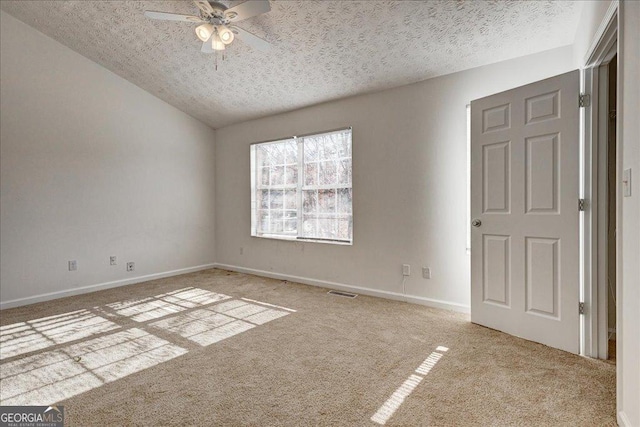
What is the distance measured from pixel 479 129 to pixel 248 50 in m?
2.48

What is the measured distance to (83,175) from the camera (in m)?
4.20

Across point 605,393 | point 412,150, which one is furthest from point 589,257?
point 412,150

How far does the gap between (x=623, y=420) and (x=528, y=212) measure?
1.47 meters

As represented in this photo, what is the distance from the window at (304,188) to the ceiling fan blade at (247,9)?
1.96 m

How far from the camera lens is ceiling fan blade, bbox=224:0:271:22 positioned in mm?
2324

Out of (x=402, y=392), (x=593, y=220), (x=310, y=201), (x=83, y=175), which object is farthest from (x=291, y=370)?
(x=83, y=175)

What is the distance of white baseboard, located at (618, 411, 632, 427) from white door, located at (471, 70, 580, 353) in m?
0.86

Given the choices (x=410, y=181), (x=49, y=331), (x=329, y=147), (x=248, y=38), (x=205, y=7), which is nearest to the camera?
(x=205, y=7)

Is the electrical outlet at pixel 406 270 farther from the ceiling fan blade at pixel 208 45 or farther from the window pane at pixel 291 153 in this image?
the ceiling fan blade at pixel 208 45

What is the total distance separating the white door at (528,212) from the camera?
242 cm

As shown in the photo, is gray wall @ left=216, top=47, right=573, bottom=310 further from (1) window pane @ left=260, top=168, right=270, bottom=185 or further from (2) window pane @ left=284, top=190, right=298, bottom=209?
(1) window pane @ left=260, top=168, right=270, bottom=185

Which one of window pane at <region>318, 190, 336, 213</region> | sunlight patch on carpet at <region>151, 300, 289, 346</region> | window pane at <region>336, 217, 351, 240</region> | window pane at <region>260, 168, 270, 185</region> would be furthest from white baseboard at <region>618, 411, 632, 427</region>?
window pane at <region>260, 168, 270, 185</region>

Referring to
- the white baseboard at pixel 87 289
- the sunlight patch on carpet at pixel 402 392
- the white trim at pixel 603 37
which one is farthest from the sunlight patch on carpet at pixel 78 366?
the white trim at pixel 603 37

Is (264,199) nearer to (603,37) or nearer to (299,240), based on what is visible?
(299,240)
